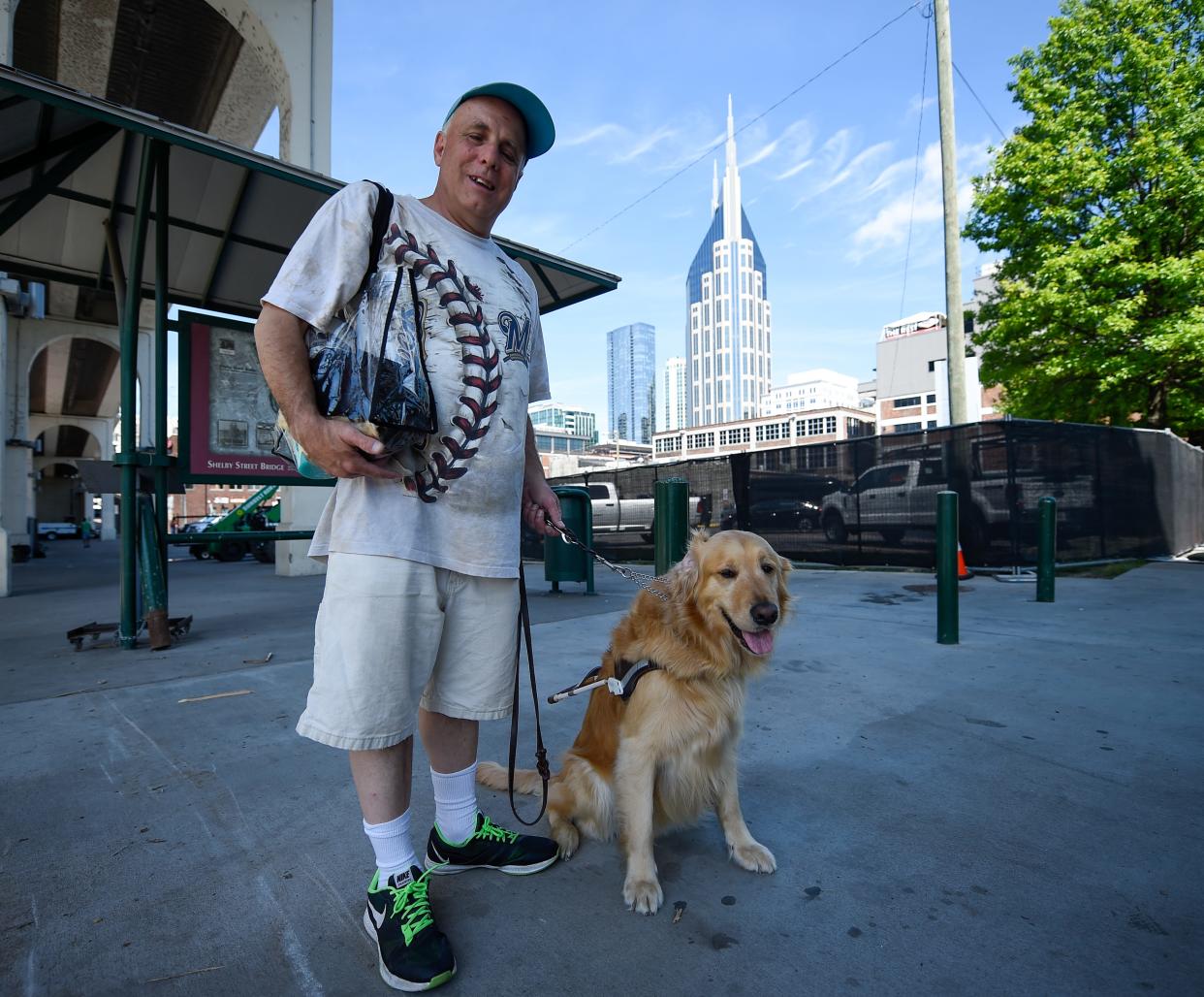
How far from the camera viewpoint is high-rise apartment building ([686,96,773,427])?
457 feet

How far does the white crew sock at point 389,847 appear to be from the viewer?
1560mm

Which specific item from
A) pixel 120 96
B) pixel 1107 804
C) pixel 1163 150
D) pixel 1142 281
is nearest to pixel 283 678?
pixel 1107 804

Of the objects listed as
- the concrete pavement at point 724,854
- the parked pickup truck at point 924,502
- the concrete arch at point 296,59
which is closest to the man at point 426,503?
the concrete pavement at point 724,854

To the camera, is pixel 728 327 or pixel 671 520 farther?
pixel 728 327

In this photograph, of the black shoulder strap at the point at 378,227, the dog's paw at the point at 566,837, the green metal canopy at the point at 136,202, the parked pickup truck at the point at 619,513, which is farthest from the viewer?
the parked pickup truck at the point at 619,513

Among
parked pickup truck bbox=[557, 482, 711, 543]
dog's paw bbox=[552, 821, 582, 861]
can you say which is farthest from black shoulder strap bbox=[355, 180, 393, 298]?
parked pickup truck bbox=[557, 482, 711, 543]

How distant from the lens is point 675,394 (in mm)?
164875

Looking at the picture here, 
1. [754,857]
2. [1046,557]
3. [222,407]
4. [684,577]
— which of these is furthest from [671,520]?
[1046,557]

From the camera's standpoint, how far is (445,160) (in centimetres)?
173

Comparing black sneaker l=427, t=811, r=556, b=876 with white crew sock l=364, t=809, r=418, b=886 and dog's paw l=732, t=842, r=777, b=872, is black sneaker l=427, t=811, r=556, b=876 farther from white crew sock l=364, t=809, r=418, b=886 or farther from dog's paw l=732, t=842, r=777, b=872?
dog's paw l=732, t=842, r=777, b=872

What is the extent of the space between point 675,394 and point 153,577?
163920mm

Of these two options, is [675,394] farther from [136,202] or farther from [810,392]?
[136,202]

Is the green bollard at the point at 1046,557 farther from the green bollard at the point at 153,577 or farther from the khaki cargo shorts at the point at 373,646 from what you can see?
the green bollard at the point at 153,577

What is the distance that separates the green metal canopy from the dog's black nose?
4.39 metres
